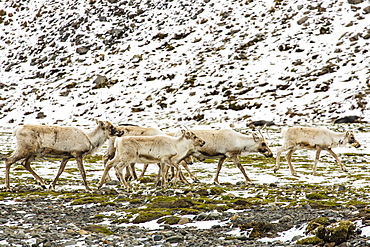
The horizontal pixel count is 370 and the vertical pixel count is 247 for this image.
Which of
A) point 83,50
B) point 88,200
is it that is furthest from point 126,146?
point 83,50

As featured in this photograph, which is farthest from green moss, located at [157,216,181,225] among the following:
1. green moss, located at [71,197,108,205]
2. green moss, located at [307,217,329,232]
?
green moss, located at [71,197,108,205]

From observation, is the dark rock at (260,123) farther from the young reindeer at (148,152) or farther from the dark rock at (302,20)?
the young reindeer at (148,152)

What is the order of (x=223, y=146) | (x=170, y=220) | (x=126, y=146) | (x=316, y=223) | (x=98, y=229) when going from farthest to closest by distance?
(x=223, y=146) → (x=126, y=146) → (x=170, y=220) → (x=98, y=229) → (x=316, y=223)

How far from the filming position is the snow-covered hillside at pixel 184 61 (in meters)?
44.4

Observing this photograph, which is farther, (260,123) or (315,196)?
(260,123)

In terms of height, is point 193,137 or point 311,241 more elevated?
point 311,241

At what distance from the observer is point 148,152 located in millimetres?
13180

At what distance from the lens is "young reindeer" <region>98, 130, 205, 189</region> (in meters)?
13.0

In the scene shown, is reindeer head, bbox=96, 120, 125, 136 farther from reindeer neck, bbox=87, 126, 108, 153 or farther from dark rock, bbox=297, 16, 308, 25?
dark rock, bbox=297, 16, 308, 25

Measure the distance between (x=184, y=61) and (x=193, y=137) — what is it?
42508 millimetres

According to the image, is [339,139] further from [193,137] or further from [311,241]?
[311,241]

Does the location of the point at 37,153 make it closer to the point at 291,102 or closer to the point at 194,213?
the point at 194,213

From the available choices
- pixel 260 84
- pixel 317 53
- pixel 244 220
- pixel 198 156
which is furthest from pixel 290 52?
pixel 244 220

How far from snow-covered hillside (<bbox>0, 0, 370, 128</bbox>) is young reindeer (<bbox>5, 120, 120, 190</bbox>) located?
28.3 m
